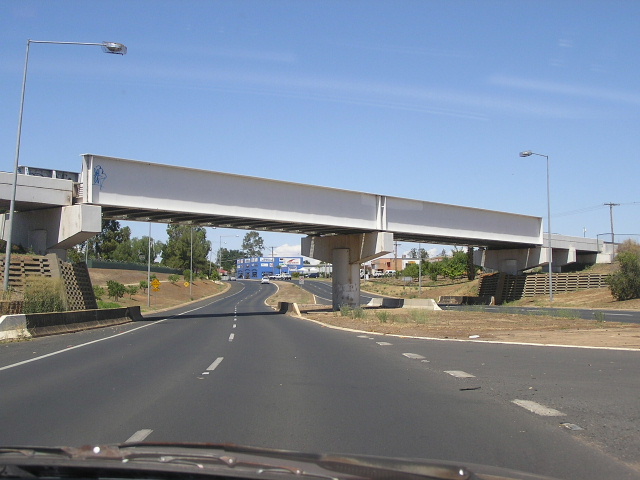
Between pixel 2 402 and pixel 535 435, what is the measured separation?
7.56 metres

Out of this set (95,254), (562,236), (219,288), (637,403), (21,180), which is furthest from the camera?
(219,288)

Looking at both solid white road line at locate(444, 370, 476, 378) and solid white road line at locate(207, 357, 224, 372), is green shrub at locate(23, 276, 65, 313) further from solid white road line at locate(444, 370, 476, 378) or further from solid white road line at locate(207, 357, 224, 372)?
solid white road line at locate(444, 370, 476, 378)

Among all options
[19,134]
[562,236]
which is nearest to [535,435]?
[19,134]

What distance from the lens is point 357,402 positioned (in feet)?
30.9

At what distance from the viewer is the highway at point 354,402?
6867 millimetres

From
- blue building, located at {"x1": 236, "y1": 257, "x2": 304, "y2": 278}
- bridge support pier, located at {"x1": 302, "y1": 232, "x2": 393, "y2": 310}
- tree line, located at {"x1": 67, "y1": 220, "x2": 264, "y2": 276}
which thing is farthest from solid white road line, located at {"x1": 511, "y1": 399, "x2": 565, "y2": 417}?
blue building, located at {"x1": 236, "y1": 257, "x2": 304, "y2": 278}

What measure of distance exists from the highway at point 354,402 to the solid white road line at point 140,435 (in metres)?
0.03

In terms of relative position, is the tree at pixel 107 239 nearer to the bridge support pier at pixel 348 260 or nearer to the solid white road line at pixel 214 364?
the bridge support pier at pixel 348 260

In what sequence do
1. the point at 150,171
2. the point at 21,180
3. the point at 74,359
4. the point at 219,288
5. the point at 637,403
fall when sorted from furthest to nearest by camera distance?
the point at 219,288
the point at 150,171
the point at 21,180
the point at 74,359
the point at 637,403

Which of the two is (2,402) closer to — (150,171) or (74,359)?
(74,359)

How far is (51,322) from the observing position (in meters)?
24.3

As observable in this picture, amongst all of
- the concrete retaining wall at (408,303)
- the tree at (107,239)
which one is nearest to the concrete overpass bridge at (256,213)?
the concrete retaining wall at (408,303)

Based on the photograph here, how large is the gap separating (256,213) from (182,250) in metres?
84.3

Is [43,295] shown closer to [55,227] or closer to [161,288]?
[55,227]
